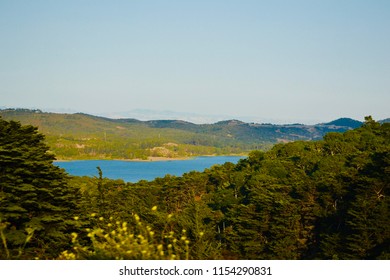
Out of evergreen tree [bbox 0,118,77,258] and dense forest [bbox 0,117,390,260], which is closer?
dense forest [bbox 0,117,390,260]

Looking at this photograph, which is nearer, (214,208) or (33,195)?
(33,195)

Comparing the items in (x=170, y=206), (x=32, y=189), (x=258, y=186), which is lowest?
(x=170, y=206)

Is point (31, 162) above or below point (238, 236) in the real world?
above

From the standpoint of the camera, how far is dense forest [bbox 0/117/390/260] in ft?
42.3

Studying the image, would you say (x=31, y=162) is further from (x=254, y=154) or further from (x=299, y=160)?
(x=254, y=154)

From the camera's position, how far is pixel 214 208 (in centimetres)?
6712

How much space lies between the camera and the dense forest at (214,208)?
1290 centimetres

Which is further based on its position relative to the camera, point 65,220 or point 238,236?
point 238,236

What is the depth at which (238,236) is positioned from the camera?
137 feet

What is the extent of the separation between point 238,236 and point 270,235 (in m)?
3.00

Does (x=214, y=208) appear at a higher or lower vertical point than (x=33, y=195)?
lower

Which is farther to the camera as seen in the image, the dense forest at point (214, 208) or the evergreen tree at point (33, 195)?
the evergreen tree at point (33, 195)
